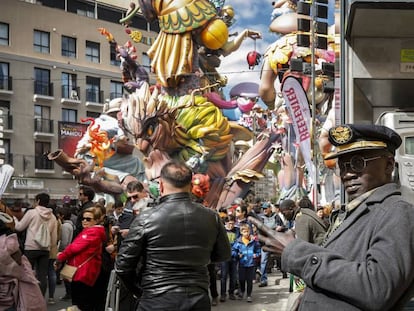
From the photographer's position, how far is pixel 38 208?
8.27 meters

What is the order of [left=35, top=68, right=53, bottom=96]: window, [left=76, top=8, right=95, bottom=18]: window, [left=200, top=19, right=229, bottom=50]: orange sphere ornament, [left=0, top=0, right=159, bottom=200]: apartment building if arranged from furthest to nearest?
[left=76, top=8, right=95, bottom=18]: window, [left=35, top=68, right=53, bottom=96]: window, [left=0, top=0, right=159, bottom=200]: apartment building, [left=200, top=19, right=229, bottom=50]: orange sphere ornament

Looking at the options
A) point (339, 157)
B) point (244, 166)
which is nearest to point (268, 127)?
point (244, 166)

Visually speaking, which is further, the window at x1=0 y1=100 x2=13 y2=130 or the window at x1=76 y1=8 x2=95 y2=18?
the window at x1=76 y1=8 x2=95 y2=18

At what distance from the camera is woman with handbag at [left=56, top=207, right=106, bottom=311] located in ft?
18.9

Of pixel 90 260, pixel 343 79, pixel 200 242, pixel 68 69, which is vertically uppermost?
pixel 68 69

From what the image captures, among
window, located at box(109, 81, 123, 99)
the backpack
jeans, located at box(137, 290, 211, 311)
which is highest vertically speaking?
window, located at box(109, 81, 123, 99)

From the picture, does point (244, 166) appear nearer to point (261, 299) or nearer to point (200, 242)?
point (261, 299)

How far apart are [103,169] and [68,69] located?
64.0 ft

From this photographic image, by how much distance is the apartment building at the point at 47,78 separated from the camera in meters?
39.2

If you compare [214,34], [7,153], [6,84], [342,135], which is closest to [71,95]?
[6,84]

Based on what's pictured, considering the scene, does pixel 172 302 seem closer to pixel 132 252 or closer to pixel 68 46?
pixel 132 252

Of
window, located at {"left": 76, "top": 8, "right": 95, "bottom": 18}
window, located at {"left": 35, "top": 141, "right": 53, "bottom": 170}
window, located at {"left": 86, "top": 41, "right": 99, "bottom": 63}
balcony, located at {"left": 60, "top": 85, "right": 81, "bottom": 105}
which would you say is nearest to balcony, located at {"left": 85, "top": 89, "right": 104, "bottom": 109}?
balcony, located at {"left": 60, "top": 85, "right": 81, "bottom": 105}

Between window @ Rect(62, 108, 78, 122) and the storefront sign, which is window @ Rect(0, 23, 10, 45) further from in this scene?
the storefront sign

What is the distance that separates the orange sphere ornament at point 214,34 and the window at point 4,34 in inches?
813
